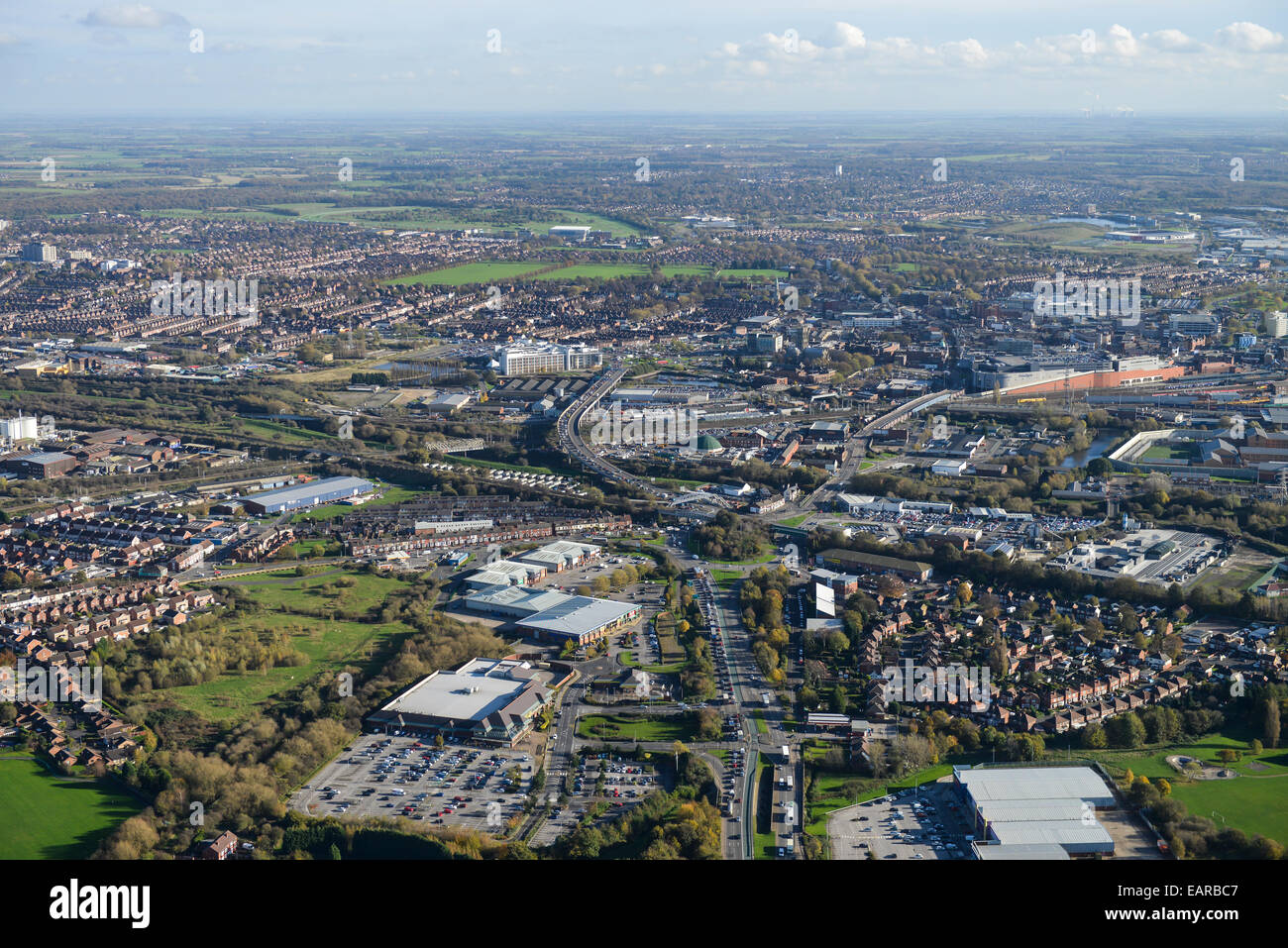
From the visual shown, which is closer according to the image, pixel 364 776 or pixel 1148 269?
pixel 364 776

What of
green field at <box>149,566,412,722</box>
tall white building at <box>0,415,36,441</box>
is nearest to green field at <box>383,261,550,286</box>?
tall white building at <box>0,415,36,441</box>

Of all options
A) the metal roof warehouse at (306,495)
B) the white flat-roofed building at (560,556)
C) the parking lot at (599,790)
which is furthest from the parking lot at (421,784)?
the metal roof warehouse at (306,495)

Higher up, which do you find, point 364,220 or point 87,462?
point 364,220

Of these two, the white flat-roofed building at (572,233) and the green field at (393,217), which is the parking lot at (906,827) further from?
the green field at (393,217)

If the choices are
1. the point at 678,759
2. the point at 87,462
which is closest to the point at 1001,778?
the point at 678,759
